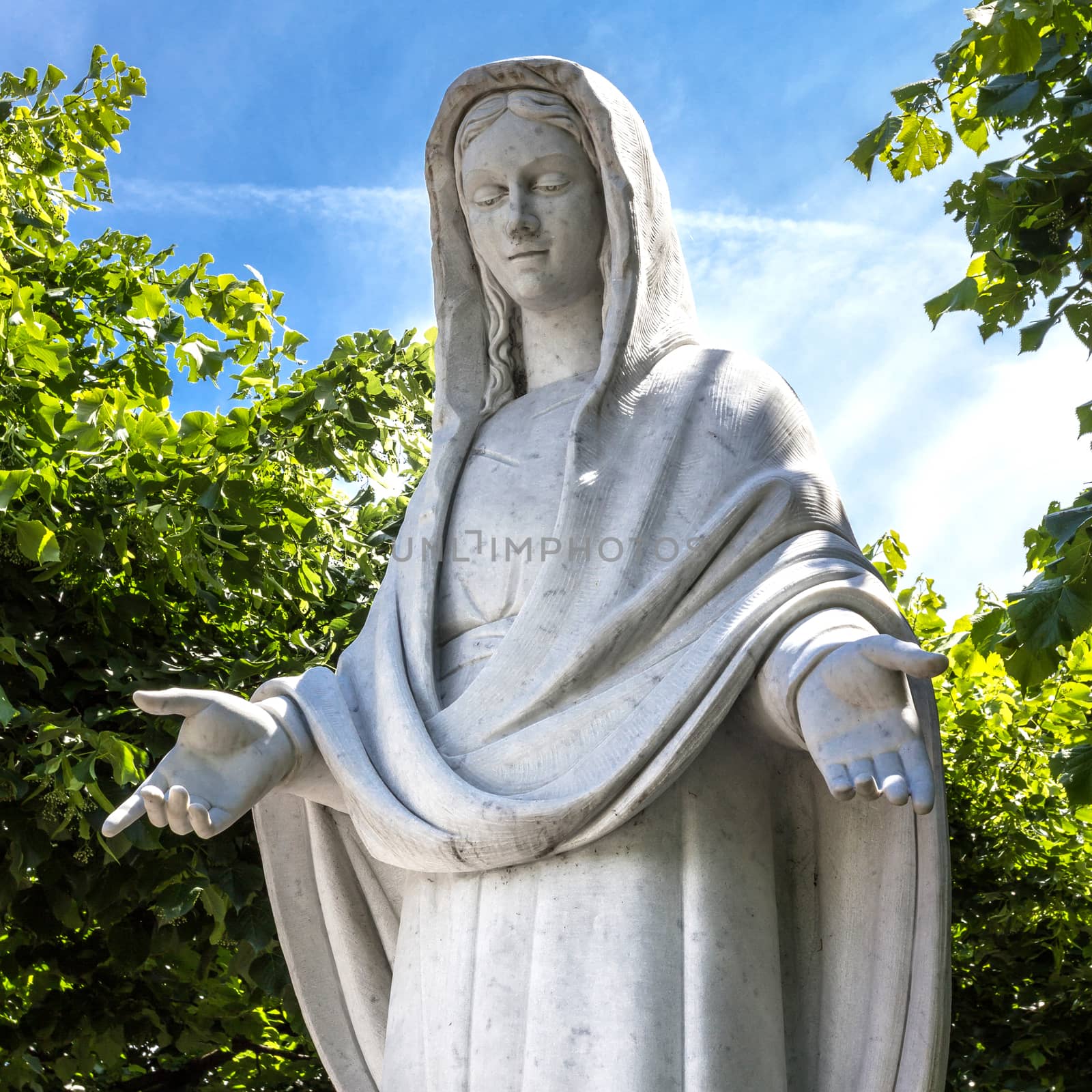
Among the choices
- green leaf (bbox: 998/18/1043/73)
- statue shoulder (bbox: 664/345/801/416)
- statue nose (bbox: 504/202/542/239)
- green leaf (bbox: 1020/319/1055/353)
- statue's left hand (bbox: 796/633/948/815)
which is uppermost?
green leaf (bbox: 998/18/1043/73)

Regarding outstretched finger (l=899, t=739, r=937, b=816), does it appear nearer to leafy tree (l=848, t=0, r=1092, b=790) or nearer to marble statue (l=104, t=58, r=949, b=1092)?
marble statue (l=104, t=58, r=949, b=1092)

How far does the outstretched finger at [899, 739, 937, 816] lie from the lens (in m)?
3.24

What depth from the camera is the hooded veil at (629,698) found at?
3.62 m

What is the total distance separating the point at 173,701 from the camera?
3752mm

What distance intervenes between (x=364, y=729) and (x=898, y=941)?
4.46 feet

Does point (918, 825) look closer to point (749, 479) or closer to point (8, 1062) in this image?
point (749, 479)

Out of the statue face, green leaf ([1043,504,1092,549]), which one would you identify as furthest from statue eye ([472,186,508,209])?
green leaf ([1043,504,1092,549])

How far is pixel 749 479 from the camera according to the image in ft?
13.2

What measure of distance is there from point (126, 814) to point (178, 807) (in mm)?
114

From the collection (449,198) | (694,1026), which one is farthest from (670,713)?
(449,198)

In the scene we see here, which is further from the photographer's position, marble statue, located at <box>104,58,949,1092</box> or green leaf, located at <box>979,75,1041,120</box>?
green leaf, located at <box>979,75,1041,120</box>

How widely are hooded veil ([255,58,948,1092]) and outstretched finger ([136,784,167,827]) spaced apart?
440 mm

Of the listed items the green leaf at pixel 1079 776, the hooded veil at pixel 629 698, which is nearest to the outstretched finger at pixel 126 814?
the hooded veil at pixel 629 698

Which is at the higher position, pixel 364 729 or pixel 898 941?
pixel 364 729
